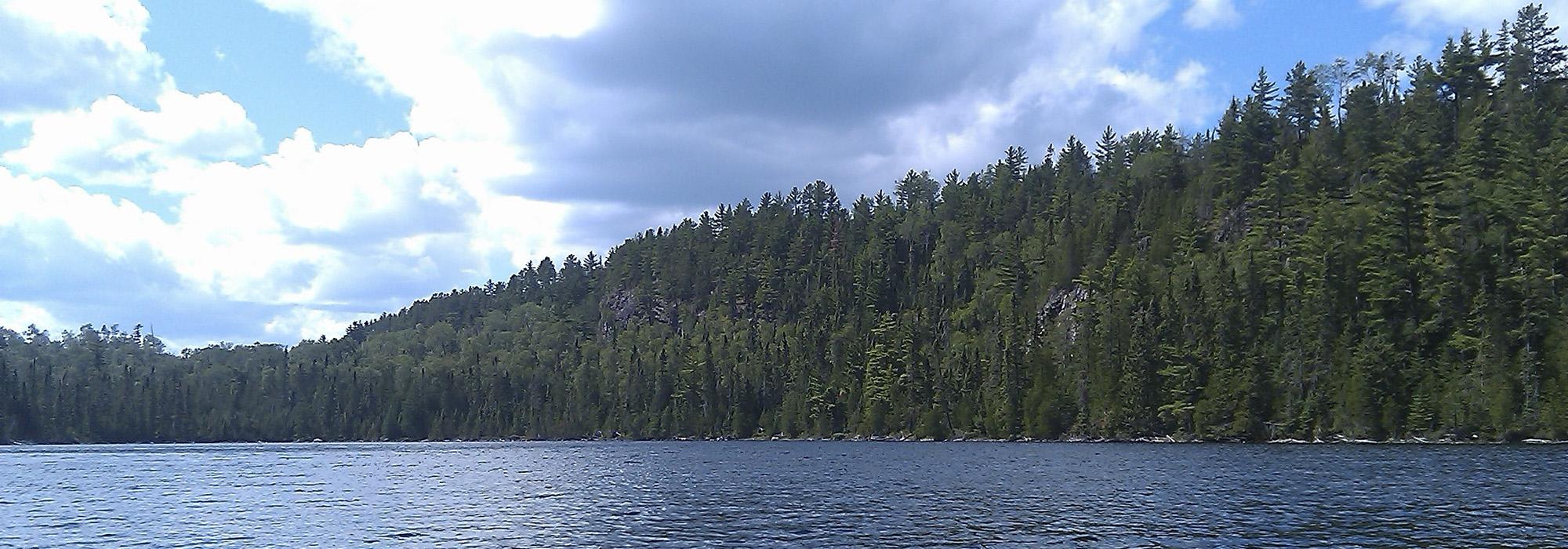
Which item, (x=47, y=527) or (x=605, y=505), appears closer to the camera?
(x=47, y=527)

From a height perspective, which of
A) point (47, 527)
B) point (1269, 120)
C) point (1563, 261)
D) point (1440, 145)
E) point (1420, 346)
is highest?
point (1269, 120)

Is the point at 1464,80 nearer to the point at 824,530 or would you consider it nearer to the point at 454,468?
the point at 454,468

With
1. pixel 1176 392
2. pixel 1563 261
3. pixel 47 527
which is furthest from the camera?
pixel 1176 392

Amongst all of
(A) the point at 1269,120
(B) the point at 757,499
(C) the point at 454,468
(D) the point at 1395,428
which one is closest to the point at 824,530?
(B) the point at 757,499

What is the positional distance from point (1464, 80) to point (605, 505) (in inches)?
6406

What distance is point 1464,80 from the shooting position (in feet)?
577

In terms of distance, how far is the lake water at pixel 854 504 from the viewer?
154 ft

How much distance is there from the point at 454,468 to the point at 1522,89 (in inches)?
5971

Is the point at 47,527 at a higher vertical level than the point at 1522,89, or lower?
lower

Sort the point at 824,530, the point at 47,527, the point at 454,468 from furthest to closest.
A: the point at 454,468 → the point at 47,527 → the point at 824,530

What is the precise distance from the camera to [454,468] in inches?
4503

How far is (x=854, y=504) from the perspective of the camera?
205 ft

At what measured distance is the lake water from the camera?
46.8m

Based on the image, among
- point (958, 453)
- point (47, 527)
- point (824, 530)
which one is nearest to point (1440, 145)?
point (958, 453)
